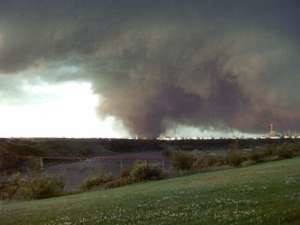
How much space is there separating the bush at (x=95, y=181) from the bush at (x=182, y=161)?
1367 cm

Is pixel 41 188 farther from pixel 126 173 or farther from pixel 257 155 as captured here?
pixel 257 155

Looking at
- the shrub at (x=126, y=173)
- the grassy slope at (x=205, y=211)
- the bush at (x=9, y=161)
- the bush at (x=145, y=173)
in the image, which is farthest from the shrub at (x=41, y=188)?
the bush at (x=9, y=161)

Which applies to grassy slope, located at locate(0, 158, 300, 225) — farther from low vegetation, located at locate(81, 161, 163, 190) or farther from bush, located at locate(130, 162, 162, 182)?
bush, located at locate(130, 162, 162, 182)

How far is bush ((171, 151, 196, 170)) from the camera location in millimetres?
95938

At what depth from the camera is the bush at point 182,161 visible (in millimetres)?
95938

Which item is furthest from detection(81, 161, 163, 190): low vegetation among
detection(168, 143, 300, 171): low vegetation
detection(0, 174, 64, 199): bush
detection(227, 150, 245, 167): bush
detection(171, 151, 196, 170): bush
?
detection(227, 150, 245, 167): bush

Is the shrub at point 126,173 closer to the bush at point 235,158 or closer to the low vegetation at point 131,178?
the low vegetation at point 131,178

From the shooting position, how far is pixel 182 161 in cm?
9675

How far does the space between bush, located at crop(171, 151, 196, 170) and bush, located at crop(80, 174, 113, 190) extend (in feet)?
44.8

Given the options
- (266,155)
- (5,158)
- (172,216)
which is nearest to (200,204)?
(172,216)

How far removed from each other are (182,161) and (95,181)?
699 inches

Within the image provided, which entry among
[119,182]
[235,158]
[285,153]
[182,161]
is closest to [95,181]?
[119,182]

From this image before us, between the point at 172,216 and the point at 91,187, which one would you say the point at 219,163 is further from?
the point at 172,216

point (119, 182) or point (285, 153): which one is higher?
point (285, 153)
